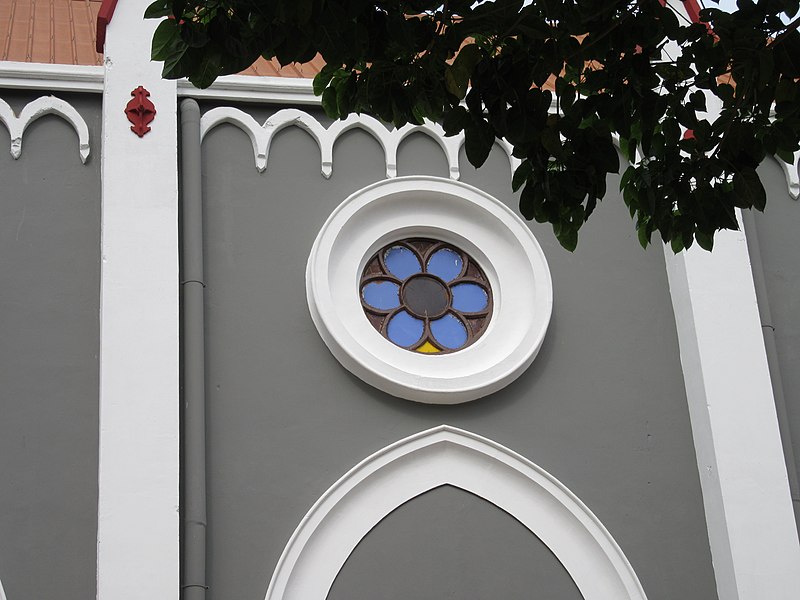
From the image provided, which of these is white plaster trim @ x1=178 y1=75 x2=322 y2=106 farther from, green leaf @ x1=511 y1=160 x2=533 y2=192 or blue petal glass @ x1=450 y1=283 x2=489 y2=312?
green leaf @ x1=511 y1=160 x2=533 y2=192

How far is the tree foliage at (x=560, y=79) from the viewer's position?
18.0 feet

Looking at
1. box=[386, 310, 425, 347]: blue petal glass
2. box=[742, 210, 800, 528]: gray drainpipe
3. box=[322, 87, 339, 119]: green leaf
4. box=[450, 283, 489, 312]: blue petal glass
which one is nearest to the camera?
box=[322, 87, 339, 119]: green leaf

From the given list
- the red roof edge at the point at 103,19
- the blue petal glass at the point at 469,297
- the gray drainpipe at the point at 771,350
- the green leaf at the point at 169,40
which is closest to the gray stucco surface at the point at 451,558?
the blue petal glass at the point at 469,297

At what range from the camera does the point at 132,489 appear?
827 centimetres

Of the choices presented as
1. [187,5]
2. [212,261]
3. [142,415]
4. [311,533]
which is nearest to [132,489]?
[142,415]

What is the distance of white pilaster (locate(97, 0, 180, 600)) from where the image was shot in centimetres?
811

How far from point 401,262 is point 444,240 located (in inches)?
15.4

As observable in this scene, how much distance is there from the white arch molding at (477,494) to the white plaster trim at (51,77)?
350 centimetres

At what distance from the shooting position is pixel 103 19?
977 centimetres

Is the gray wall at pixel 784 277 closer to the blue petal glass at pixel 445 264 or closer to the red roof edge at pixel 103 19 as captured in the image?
the blue petal glass at pixel 445 264

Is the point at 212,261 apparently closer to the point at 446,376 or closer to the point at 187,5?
the point at 446,376

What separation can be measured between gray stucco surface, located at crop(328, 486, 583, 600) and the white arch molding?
7 centimetres

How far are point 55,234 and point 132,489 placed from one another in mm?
2046

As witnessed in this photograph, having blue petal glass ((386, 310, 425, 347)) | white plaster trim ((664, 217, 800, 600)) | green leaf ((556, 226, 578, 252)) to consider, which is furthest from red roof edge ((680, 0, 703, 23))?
green leaf ((556, 226, 578, 252))
